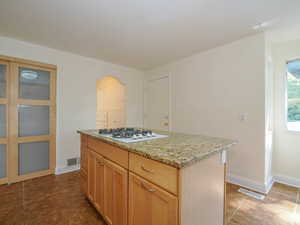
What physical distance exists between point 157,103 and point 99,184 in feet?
8.81

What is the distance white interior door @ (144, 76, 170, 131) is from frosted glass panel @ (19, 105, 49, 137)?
2.41 meters

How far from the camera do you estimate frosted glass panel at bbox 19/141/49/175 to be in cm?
258

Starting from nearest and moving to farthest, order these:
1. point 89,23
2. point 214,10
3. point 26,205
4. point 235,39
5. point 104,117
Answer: point 214,10
point 26,205
point 89,23
point 235,39
point 104,117

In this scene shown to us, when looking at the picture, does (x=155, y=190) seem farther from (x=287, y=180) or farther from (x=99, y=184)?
(x=287, y=180)

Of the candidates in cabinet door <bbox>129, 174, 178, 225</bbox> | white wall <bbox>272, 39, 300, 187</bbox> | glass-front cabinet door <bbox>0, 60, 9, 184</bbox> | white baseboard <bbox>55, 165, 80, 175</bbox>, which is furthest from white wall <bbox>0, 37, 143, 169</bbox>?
white wall <bbox>272, 39, 300, 187</bbox>

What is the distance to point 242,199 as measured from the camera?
2.01m

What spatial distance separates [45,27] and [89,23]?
685 millimetres

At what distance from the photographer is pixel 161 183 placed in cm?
91

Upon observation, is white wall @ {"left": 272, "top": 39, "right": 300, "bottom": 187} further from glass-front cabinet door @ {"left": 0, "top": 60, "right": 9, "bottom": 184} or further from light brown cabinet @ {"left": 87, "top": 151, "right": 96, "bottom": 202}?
glass-front cabinet door @ {"left": 0, "top": 60, "right": 9, "bottom": 184}

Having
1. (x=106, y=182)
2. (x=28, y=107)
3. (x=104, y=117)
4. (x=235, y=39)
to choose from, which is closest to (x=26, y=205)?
(x=106, y=182)

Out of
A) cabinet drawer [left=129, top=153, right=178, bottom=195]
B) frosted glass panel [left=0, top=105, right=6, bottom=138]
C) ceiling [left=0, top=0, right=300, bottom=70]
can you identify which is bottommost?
cabinet drawer [left=129, top=153, right=178, bottom=195]

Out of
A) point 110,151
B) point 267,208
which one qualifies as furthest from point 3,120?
point 267,208

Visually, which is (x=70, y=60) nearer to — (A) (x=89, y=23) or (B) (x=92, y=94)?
(B) (x=92, y=94)

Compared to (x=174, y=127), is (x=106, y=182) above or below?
below
